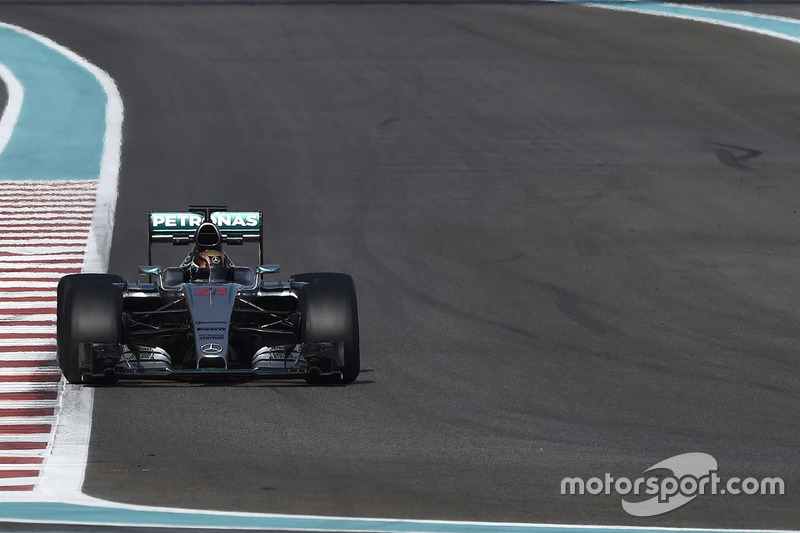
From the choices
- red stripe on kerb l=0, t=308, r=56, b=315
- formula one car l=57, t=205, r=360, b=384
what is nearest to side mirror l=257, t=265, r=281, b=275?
formula one car l=57, t=205, r=360, b=384

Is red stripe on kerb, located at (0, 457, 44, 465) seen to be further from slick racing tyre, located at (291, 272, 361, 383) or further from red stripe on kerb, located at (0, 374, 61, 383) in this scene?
slick racing tyre, located at (291, 272, 361, 383)

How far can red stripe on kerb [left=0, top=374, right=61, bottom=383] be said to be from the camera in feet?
42.7

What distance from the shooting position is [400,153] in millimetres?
22297

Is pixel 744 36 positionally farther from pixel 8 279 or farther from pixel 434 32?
pixel 8 279

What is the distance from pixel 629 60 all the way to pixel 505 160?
6514 mm

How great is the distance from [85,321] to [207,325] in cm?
97

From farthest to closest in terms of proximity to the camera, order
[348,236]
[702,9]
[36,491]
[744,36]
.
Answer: [702,9] < [744,36] < [348,236] < [36,491]

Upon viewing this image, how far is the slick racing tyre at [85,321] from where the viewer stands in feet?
40.0

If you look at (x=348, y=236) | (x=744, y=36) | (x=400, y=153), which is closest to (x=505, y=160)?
(x=400, y=153)

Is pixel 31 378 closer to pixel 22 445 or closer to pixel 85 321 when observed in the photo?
pixel 85 321

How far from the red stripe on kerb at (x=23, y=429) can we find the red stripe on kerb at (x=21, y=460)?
2.04 feet

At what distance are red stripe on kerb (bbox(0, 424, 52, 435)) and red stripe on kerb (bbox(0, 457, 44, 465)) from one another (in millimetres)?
623

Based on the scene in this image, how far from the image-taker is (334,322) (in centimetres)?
1248

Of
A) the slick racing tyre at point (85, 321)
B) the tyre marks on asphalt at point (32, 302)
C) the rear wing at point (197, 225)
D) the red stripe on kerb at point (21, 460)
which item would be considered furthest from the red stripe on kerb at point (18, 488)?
the rear wing at point (197, 225)
